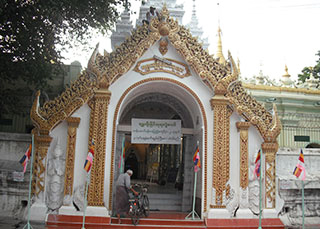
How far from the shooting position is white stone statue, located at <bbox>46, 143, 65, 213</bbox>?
345 inches

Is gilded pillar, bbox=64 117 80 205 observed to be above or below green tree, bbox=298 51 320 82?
below

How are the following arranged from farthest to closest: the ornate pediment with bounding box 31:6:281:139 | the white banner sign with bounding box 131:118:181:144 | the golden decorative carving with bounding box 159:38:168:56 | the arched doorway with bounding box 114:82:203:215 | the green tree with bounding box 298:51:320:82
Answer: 1. the green tree with bounding box 298:51:320:82
2. the white banner sign with bounding box 131:118:181:144
3. the arched doorway with bounding box 114:82:203:215
4. the golden decorative carving with bounding box 159:38:168:56
5. the ornate pediment with bounding box 31:6:281:139

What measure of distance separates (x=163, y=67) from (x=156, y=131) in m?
2.01

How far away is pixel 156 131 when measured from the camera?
10.5 meters

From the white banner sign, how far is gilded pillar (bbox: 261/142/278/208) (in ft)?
8.30

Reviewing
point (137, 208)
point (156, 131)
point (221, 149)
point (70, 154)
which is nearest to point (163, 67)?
point (156, 131)

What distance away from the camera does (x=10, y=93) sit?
37.2ft

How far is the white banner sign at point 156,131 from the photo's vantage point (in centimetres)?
1034

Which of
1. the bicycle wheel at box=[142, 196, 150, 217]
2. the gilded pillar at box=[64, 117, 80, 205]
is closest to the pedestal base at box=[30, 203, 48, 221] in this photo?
the gilded pillar at box=[64, 117, 80, 205]

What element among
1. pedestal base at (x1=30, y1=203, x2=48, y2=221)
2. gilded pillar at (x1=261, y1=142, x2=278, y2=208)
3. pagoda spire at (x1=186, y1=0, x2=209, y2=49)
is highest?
pagoda spire at (x1=186, y1=0, x2=209, y2=49)

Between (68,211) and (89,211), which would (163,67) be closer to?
(89,211)

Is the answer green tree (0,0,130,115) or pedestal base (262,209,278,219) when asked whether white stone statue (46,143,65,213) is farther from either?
pedestal base (262,209,278,219)

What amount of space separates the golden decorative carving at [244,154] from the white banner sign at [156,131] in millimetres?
1906

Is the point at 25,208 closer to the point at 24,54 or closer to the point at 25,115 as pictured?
the point at 25,115
